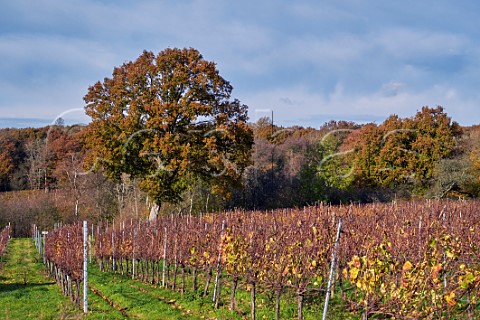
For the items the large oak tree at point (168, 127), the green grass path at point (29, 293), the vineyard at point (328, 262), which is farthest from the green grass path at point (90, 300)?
the large oak tree at point (168, 127)

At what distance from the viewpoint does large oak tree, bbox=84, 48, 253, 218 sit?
1872cm

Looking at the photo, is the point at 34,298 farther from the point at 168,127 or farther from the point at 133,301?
the point at 168,127

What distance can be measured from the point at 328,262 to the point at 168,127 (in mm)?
12624

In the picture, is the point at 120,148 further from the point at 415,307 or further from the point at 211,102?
the point at 415,307

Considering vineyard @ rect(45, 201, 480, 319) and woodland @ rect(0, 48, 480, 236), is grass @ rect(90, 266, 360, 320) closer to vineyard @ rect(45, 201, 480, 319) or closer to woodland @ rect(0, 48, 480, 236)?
vineyard @ rect(45, 201, 480, 319)

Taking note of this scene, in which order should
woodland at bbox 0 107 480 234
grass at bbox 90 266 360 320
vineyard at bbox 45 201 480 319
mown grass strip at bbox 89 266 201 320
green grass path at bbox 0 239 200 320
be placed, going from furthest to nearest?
woodland at bbox 0 107 480 234 → green grass path at bbox 0 239 200 320 → mown grass strip at bbox 89 266 201 320 → grass at bbox 90 266 360 320 → vineyard at bbox 45 201 480 319

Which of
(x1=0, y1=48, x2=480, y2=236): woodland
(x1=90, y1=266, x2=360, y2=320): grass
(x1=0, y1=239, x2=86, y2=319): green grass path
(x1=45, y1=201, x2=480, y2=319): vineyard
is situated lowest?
(x1=0, y1=239, x2=86, y2=319): green grass path

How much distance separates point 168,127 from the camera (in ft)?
62.3

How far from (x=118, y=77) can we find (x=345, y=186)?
17.9 meters

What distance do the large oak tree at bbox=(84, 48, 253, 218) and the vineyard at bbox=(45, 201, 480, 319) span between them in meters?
6.06

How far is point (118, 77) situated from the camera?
65.9 ft

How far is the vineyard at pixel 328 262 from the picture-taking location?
4605 millimetres

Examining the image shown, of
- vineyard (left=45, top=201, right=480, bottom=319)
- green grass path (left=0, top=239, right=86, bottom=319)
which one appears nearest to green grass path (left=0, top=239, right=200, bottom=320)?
green grass path (left=0, top=239, right=86, bottom=319)

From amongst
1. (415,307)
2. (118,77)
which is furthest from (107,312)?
(118,77)
